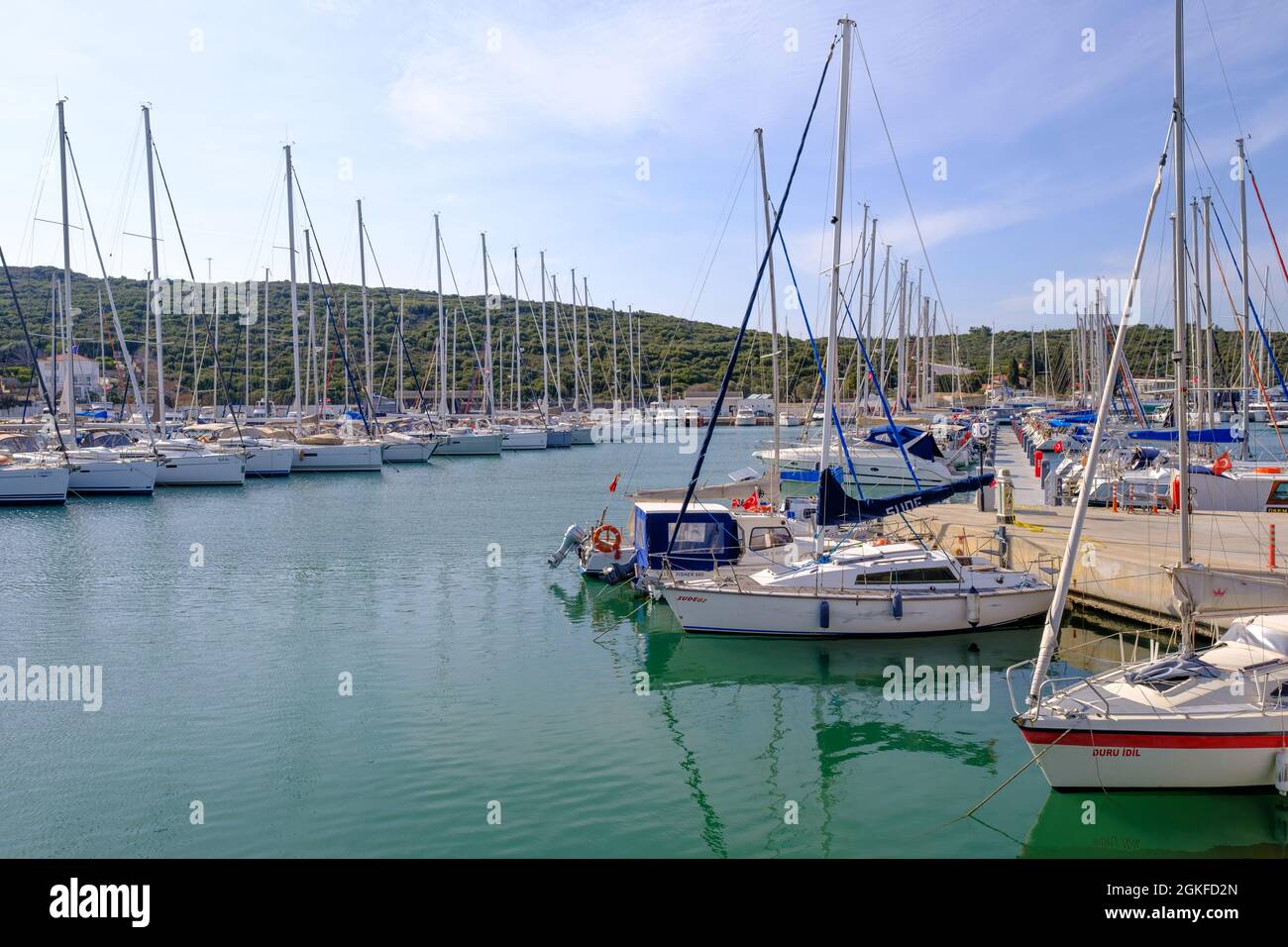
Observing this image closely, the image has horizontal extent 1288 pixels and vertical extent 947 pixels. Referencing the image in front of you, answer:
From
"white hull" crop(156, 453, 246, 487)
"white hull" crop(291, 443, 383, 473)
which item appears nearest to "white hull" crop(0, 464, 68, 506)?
"white hull" crop(156, 453, 246, 487)

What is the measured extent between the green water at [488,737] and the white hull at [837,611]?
15.2 inches

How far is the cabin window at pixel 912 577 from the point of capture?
20266 millimetres

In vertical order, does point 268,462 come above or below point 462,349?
below

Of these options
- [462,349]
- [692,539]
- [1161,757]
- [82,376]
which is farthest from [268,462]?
[462,349]

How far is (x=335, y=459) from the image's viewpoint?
2315 inches

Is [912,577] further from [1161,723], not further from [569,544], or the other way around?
[569,544]

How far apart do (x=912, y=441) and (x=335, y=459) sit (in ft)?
111

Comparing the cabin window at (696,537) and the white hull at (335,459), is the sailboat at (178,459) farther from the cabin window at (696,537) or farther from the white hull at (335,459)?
the cabin window at (696,537)

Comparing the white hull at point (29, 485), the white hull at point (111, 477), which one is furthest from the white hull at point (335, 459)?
the white hull at point (29, 485)

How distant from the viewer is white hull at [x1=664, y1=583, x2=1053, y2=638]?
1997 centimetres

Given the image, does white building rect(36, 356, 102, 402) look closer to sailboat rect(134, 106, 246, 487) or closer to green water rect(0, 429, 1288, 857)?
sailboat rect(134, 106, 246, 487)
